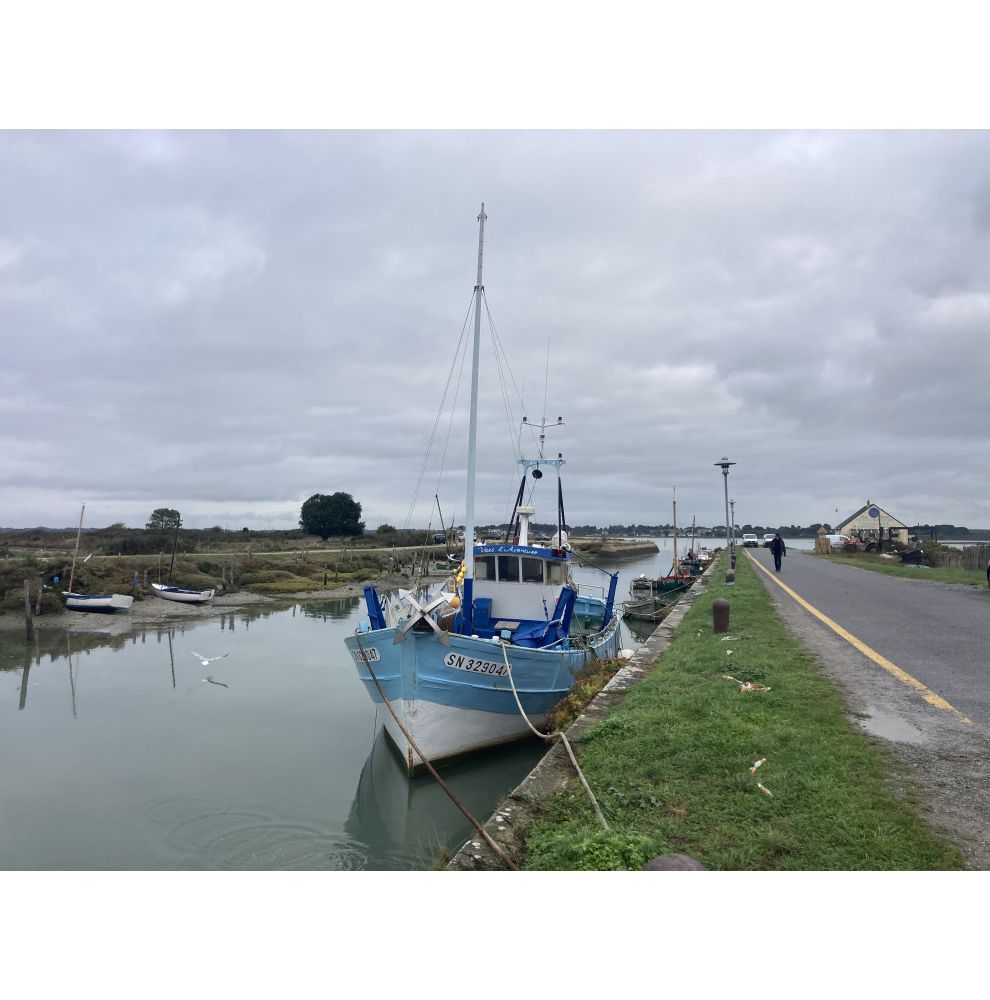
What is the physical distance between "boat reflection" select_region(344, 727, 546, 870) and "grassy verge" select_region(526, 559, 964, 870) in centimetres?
334

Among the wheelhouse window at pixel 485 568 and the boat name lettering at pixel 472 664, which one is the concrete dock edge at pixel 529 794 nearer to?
the boat name lettering at pixel 472 664

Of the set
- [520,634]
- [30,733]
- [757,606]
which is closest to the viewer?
[520,634]

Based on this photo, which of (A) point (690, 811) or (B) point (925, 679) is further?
(B) point (925, 679)

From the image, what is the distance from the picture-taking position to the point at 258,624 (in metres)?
31.4

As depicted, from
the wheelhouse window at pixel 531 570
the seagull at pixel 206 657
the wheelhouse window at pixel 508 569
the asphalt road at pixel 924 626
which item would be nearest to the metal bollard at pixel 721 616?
the asphalt road at pixel 924 626

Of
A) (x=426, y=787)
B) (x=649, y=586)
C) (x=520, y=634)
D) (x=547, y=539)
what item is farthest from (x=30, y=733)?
(x=649, y=586)

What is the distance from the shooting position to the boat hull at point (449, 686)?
10.8m

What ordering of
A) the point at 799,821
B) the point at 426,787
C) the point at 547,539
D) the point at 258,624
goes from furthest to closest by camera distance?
1. the point at 258,624
2. the point at 547,539
3. the point at 426,787
4. the point at 799,821

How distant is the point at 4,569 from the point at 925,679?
1611 inches

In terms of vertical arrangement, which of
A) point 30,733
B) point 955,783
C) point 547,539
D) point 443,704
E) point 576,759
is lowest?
point 30,733

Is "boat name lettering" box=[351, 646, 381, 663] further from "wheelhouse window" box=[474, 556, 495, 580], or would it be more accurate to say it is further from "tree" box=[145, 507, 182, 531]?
"tree" box=[145, 507, 182, 531]

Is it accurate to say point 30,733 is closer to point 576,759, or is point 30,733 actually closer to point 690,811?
point 576,759

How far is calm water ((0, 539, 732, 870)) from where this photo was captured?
8.83m

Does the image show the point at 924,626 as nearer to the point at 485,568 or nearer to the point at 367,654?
the point at 485,568
